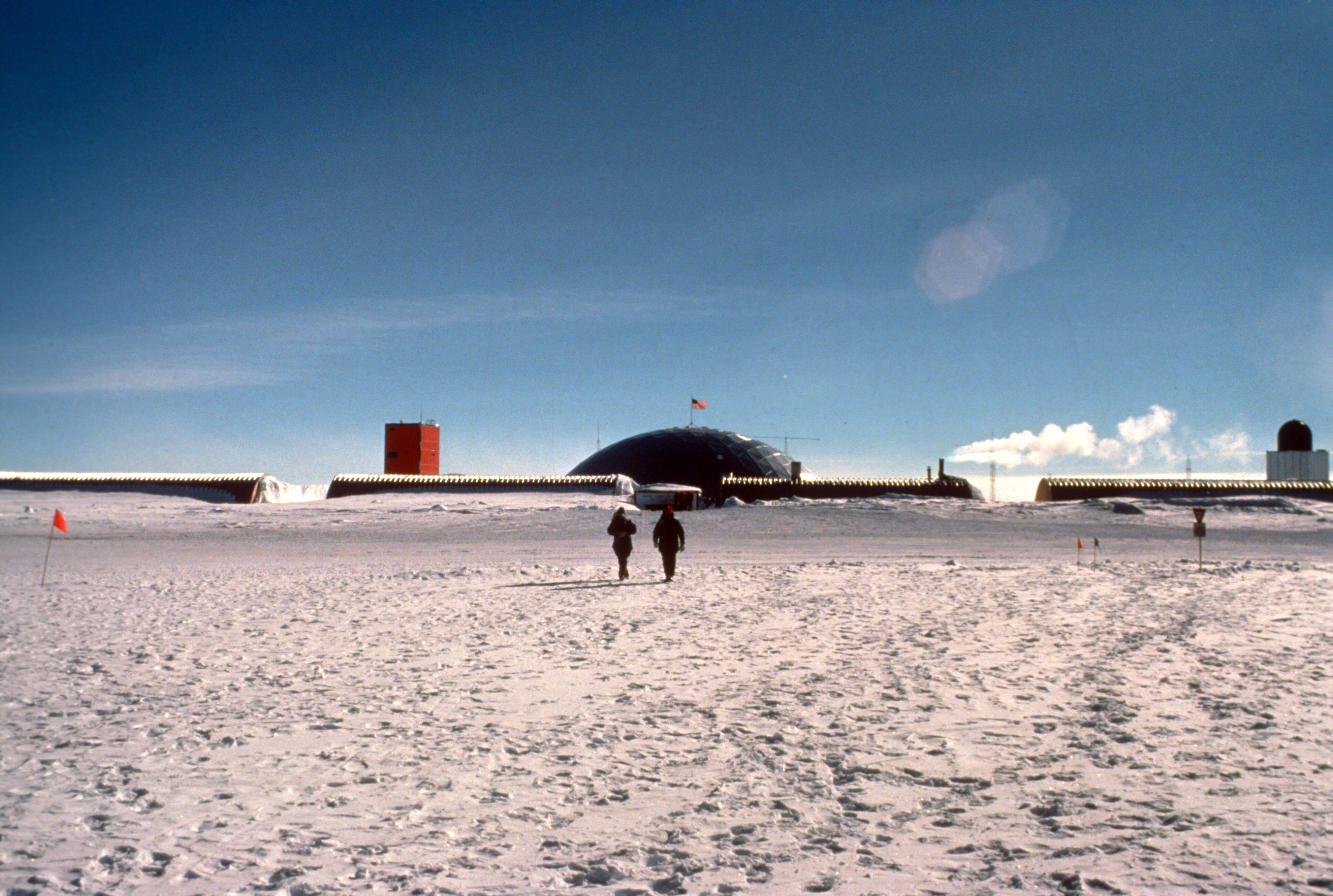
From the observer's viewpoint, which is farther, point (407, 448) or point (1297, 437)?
point (407, 448)

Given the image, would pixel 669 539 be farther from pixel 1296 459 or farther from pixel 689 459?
pixel 1296 459

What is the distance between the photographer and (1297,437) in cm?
5700

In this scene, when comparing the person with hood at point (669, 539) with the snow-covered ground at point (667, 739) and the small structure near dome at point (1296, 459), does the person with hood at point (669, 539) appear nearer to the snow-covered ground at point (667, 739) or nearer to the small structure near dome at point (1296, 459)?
the snow-covered ground at point (667, 739)

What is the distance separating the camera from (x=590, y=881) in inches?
167

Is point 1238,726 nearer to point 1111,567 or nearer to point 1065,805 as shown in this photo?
point 1065,805

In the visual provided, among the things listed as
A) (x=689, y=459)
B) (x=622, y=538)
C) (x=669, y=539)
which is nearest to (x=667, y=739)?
(x=669, y=539)

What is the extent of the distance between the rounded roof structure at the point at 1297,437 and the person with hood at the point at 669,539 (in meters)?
56.1

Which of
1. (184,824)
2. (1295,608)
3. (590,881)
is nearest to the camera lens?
(590,881)

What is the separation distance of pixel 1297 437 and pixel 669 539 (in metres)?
56.8

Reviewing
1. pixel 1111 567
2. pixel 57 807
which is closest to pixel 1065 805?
pixel 57 807

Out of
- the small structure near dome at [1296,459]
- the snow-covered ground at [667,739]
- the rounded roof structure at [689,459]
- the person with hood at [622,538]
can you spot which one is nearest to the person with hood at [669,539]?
the person with hood at [622,538]

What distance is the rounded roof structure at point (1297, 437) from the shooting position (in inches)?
2240

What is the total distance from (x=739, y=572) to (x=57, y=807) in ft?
49.7

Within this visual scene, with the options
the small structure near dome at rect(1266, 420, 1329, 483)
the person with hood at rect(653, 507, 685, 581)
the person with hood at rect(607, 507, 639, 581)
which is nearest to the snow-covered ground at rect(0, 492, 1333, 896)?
the person with hood at rect(607, 507, 639, 581)
